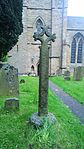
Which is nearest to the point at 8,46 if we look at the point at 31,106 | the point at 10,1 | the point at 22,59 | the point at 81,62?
the point at 10,1

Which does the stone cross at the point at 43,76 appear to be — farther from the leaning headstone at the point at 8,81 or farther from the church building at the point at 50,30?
the church building at the point at 50,30

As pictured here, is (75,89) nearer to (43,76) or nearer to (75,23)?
(43,76)

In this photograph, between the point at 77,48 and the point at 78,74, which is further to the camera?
the point at 77,48

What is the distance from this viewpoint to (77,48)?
31.0 m

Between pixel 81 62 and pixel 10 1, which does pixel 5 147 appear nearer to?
pixel 10 1

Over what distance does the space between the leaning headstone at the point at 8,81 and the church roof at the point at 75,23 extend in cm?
2184

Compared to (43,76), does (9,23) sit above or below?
above

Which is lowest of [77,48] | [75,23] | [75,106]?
[75,106]

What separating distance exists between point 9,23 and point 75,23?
67.7 ft

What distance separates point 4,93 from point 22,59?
17871mm

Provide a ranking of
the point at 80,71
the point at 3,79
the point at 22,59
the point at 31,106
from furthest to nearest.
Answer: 1. the point at 22,59
2. the point at 80,71
3. the point at 3,79
4. the point at 31,106

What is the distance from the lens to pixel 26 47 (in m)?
28.1

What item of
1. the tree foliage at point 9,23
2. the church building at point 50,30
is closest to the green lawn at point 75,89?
the tree foliage at point 9,23

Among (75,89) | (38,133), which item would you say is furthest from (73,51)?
(38,133)
